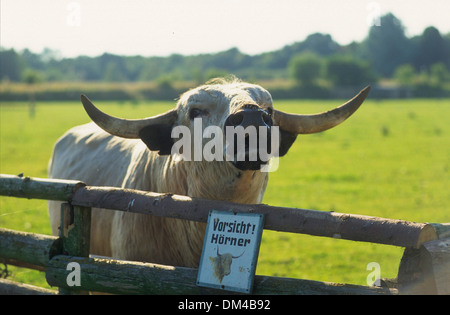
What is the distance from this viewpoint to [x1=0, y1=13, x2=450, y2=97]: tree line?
340 feet

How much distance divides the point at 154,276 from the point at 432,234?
1.77 metres

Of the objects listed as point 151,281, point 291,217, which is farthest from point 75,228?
point 291,217

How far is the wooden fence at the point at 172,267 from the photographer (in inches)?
123

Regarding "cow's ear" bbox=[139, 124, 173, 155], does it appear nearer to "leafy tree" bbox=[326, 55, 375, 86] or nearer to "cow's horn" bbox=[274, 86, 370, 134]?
"cow's horn" bbox=[274, 86, 370, 134]

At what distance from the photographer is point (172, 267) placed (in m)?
3.76

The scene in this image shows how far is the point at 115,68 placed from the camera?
10075 centimetres

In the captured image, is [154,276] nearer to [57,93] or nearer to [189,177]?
[189,177]

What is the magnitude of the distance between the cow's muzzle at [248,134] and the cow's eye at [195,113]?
68cm

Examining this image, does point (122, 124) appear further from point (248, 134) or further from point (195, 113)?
point (248, 134)

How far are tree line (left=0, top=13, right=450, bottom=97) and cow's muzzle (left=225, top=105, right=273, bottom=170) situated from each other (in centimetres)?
8244

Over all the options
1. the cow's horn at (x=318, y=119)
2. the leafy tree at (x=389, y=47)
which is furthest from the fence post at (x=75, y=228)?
the leafy tree at (x=389, y=47)

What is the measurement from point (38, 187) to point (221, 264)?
182 cm

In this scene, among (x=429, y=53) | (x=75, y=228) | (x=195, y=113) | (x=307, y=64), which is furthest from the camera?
(x=429, y=53)
